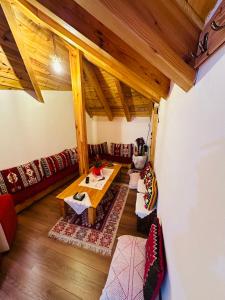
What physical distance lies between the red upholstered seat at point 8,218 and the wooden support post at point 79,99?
52.9 inches

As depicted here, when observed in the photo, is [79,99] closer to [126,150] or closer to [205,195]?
[126,150]

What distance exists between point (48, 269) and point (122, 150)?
3.20 meters

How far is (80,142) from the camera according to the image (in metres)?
2.80

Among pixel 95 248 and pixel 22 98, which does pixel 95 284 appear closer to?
pixel 95 248

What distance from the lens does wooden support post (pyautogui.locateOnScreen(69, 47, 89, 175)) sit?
2.44 metres

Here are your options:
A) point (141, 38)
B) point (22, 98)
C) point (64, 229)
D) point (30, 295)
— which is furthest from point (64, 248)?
point (22, 98)

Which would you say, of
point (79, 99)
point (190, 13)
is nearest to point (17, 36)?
point (79, 99)

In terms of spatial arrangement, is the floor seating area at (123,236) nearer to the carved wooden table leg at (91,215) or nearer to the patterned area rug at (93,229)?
the patterned area rug at (93,229)

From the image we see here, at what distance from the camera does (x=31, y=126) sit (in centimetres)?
284

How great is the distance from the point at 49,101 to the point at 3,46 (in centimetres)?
122

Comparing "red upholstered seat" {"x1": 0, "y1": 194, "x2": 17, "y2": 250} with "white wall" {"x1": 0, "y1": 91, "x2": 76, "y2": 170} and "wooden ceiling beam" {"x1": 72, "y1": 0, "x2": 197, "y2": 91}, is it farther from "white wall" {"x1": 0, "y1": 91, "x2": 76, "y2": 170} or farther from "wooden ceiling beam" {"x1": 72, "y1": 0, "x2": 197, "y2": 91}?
"wooden ceiling beam" {"x1": 72, "y1": 0, "x2": 197, "y2": 91}

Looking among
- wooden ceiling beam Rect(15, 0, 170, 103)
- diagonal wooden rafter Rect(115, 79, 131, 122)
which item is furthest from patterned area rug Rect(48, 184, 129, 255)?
diagonal wooden rafter Rect(115, 79, 131, 122)

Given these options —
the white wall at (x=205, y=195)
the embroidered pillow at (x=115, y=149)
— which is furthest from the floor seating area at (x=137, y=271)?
the embroidered pillow at (x=115, y=149)

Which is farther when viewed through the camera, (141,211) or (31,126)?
(31,126)
